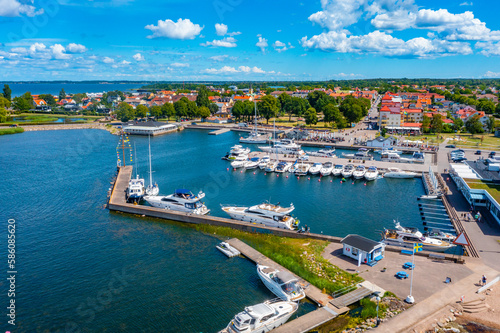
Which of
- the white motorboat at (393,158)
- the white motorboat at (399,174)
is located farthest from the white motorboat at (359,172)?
the white motorboat at (393,158)

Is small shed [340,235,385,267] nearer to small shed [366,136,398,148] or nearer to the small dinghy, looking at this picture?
the small dinghy

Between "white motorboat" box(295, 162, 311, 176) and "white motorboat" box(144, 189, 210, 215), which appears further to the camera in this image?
"white motorboat" box(295, 162, 311, 176)

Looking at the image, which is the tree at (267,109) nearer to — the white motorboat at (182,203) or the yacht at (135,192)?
the yacht at (135,192)

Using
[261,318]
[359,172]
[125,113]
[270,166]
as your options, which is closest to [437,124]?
[359,172]

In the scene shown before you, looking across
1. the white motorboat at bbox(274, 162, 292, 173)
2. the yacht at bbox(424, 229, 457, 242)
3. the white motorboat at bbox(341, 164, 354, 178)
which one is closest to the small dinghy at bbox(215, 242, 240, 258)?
the yacht at bbox(424, 229, 457, 242)

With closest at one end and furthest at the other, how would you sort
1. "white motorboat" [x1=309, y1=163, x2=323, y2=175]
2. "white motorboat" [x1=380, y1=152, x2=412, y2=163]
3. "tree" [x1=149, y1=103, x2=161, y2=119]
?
"white motorboat" [x1=309, y1=163, x2=323, y2=175]
"white motorboat" [x1=380, y1=152, x2=412, y2=163]
"tree" [x1=149, y1=103, x2=161, y2=119]

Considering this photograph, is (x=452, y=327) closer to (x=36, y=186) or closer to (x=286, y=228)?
(x=286, y=228)

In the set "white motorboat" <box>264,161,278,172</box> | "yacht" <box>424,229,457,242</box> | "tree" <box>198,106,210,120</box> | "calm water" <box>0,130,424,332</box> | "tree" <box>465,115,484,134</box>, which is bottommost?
"calm water" <box>0,130,424,332</box>
